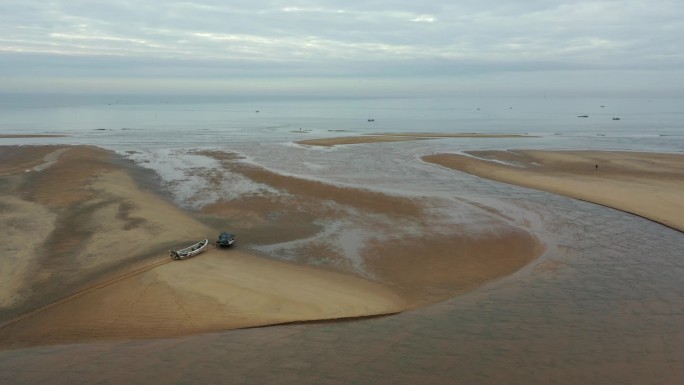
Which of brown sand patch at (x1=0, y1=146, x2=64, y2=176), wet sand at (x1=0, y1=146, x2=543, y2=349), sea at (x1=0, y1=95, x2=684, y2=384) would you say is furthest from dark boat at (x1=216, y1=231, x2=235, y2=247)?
brown sand patch at (x1=0, y1=146, x2=64, y2=176)

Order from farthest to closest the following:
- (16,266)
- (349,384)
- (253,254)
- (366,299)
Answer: (253,254), (16,266), (366,299), (349,384)

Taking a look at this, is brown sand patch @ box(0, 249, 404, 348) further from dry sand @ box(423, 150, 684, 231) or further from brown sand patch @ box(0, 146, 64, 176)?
brown sand patch @ box(0, 146, 64, 176)

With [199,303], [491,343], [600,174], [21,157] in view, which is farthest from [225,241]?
[21,157]

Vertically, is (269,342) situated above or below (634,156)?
below

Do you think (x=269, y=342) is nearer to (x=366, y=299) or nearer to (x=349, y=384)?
(x=349, y=384)

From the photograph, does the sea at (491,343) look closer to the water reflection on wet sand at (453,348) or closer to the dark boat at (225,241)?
the water reflection on wet sand at (453,348)

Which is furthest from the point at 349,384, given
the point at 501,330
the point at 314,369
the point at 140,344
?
the point at 140,344

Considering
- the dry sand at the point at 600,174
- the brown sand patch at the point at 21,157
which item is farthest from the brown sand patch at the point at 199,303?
the brown sand patch at the point at 21,157
